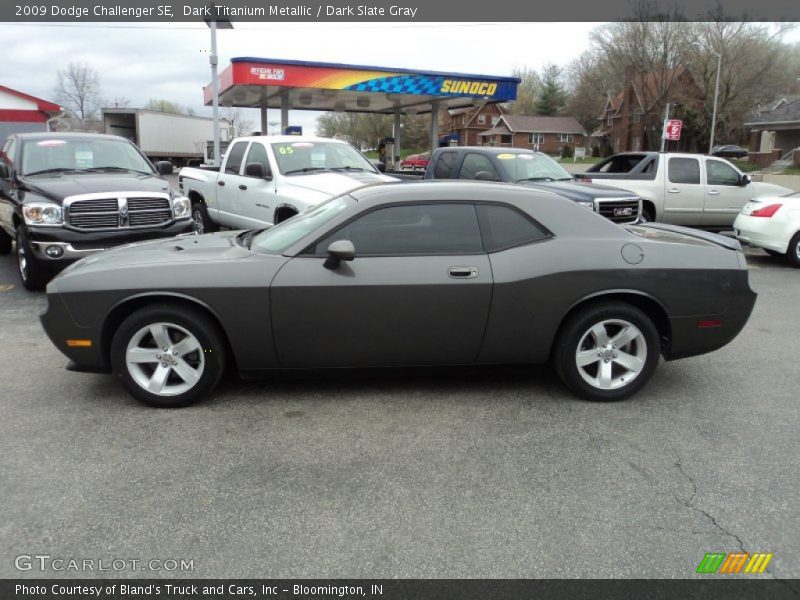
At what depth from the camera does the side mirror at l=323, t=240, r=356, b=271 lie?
3973 mm

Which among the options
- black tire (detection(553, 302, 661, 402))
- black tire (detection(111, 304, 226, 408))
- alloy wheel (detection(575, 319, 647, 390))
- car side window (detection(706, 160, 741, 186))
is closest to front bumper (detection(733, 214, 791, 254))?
car side window (detection(706, 160, 741, 186))

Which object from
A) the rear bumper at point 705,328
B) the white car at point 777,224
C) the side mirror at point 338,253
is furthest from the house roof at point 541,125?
the side mirror at point 338,253

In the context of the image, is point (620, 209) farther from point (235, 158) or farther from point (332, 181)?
point (235, 158)

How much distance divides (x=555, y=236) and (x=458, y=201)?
0.73 metres

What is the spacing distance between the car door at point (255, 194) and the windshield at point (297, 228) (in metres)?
4.06

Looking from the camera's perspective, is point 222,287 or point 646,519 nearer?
point 646,519

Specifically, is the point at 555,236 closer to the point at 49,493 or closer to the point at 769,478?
the point at 769,478

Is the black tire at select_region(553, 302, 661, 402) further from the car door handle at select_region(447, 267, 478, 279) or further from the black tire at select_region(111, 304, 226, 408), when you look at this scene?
the black tire at select_region(111, 304, 226, 408)

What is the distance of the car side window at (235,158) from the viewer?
1001cm

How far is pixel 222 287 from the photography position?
13.3 feet

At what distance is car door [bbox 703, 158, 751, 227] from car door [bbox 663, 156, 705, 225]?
0.21 m

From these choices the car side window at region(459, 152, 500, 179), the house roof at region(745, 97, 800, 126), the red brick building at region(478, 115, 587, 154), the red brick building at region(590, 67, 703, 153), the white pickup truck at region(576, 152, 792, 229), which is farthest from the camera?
the red brick building at region(478, 115, 587, 154)

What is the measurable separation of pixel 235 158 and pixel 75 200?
3461 mm
